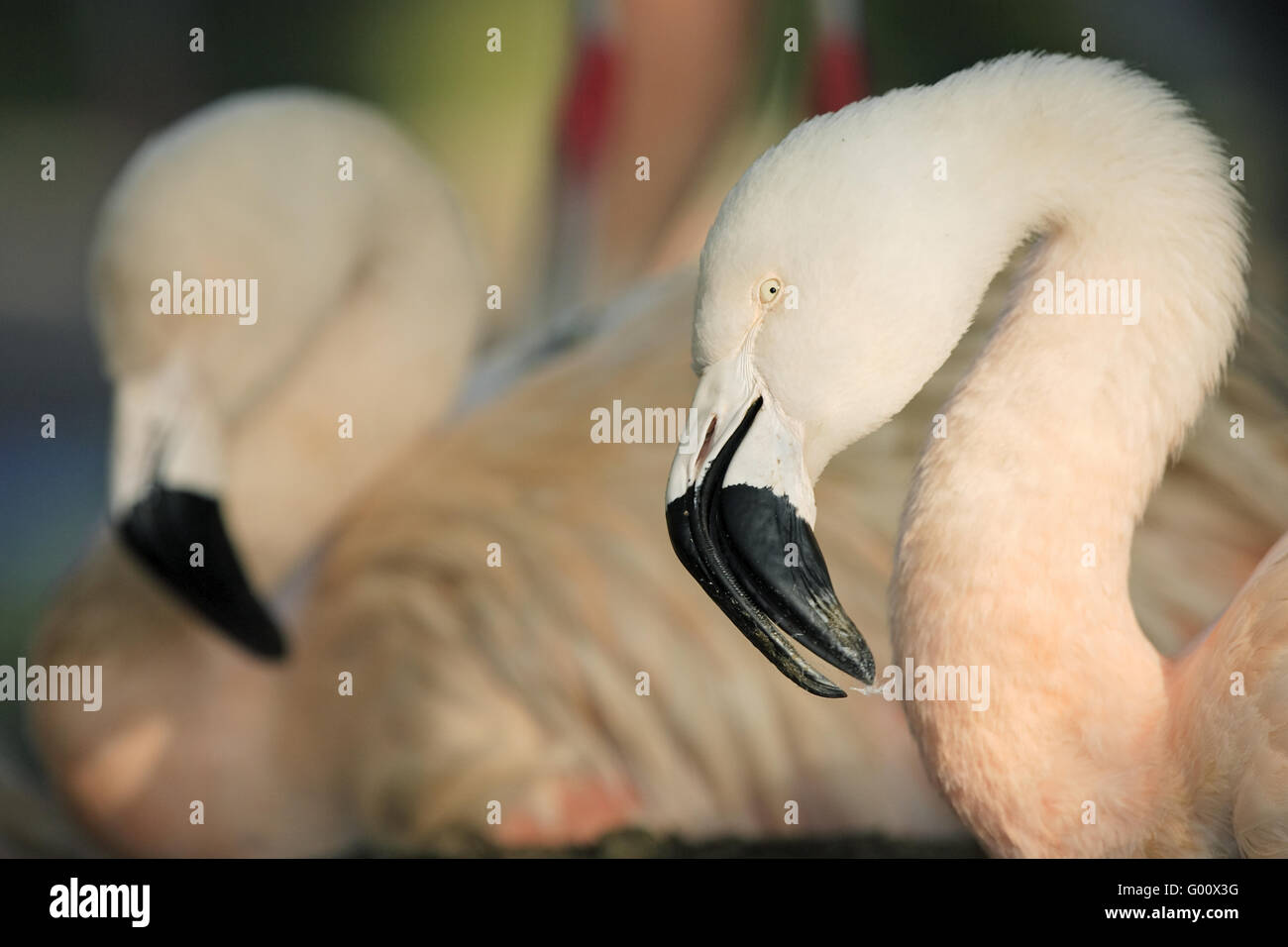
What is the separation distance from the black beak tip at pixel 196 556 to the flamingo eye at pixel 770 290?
98cm

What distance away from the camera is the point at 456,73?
2.34 metres

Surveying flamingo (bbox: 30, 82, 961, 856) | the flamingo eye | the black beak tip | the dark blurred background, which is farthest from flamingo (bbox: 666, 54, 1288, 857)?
the dark blurred background

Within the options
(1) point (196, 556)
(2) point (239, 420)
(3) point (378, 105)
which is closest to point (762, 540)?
(1) point (196, 556)

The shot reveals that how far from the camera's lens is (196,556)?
1.59 m

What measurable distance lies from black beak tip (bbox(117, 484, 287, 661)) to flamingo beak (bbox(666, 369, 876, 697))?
90 cm

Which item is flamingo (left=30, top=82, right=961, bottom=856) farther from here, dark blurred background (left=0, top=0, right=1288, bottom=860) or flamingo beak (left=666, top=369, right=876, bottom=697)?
flamingo beak (left=666, top=369, right=876, bottom=697)

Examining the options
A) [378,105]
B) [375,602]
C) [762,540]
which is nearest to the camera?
[762,540]

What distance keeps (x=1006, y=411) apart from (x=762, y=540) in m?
0.22

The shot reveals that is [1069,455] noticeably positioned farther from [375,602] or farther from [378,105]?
[378,105]

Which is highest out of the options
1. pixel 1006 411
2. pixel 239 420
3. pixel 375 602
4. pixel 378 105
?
pixel 378 105

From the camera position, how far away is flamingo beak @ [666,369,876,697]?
0.88m

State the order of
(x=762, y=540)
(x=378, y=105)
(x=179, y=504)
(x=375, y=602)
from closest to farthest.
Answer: (x=762, y=540) < (x=179, y=504) < (x=375, y=602) < (x=378, y=105)

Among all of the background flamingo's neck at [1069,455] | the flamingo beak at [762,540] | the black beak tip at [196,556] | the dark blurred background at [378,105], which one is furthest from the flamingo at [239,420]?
the background flamingo's neck at [1069,455]
